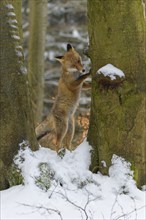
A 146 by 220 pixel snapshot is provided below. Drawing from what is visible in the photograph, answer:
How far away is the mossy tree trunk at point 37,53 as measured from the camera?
14.5m

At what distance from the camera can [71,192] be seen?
6320mm

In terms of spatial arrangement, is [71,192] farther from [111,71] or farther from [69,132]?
[69,132]

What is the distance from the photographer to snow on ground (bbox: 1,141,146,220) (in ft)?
19.1

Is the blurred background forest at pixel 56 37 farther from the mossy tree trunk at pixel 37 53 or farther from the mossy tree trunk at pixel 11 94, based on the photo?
the mossy tree trunk at pixel 11 94

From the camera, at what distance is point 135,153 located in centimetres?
675

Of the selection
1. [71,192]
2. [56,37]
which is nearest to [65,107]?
[71,192]

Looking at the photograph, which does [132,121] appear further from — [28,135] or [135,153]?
[28,135]

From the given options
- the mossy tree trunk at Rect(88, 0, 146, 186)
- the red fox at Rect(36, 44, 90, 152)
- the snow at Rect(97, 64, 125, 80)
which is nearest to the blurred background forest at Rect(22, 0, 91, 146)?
the red fox at Rect(36, 44, 90, 152)

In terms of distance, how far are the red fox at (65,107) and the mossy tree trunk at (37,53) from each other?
20.8 feet

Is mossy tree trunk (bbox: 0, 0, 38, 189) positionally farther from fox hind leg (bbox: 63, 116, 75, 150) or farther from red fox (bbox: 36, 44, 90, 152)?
fox hind leg (bbox: 63, 116, 75, 150)

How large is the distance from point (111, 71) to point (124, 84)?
246mm

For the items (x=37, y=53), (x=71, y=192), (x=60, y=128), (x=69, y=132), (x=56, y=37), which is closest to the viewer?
(x=71, y=192)

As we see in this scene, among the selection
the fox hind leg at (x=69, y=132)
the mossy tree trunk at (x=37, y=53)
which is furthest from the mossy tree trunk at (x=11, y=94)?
the mossy tree trunk at (x=37, y=53)

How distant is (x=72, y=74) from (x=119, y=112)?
5.35ft
